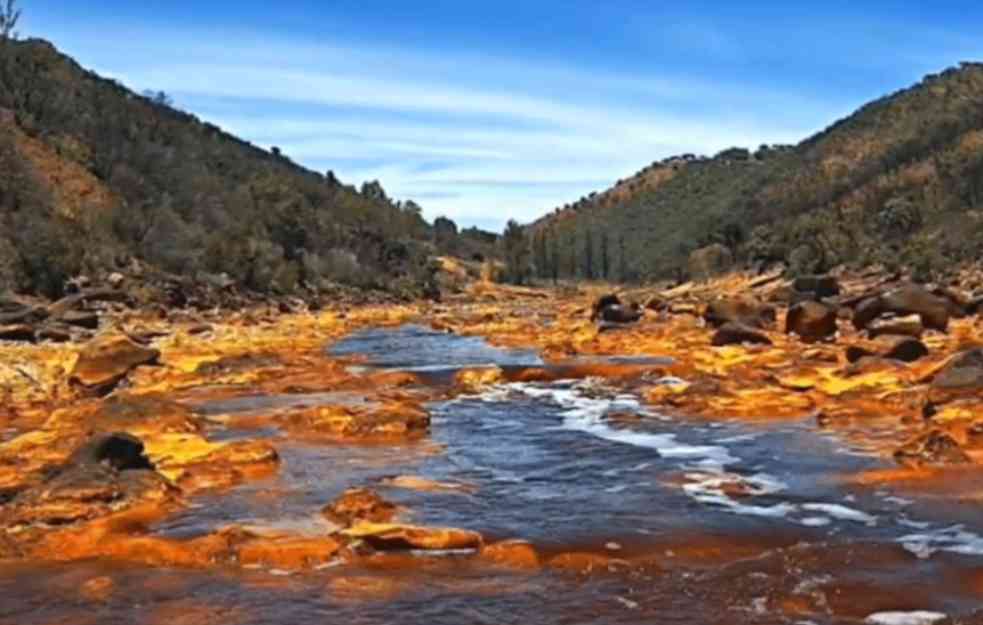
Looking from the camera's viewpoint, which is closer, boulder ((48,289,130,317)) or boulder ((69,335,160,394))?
boulder ((69,335,160,394))

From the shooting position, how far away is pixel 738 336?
30.9m

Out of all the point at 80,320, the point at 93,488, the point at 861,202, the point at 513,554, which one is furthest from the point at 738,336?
the point at 861,202

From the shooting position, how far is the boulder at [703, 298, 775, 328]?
36406mm

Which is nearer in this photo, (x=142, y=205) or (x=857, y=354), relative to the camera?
(x=857, y=354)

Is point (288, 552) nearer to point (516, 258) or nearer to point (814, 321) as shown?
point (814, 321)

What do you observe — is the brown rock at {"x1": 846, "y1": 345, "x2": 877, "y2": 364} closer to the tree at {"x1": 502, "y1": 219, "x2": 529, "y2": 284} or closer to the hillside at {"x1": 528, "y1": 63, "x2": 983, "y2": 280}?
the hillside at {"x1": 528, "y1": 63, "x2": 983, "y2": 280}

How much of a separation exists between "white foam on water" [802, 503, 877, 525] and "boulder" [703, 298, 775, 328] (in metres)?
23.6

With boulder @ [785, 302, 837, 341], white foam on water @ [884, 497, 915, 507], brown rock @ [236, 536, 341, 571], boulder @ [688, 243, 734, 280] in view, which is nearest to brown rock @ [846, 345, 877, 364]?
boulder @ [785, 302, 837, 341]

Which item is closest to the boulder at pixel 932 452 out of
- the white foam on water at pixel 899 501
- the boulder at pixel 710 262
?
the white foam on water at pixel 899 501

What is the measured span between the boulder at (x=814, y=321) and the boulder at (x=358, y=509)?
823 inches

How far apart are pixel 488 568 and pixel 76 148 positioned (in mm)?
67535

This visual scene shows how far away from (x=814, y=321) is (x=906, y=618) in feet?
76.9

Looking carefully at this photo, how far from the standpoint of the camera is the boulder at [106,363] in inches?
933

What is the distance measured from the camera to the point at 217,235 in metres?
67.8
